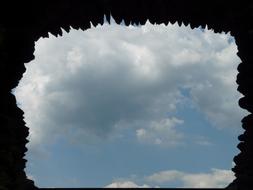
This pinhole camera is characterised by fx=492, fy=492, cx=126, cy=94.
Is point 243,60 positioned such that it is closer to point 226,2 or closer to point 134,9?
point 226,2

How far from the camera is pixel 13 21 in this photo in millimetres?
7336

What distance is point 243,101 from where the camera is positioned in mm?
8141

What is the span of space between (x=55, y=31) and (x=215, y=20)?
2946 millimetres

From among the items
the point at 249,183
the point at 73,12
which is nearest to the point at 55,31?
the point at 73,12

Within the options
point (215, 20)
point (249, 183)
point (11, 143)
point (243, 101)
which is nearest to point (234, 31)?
point (215, 20)

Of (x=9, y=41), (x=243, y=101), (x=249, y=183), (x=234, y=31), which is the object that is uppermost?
(x=234, y=31)

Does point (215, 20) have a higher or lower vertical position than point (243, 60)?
higher

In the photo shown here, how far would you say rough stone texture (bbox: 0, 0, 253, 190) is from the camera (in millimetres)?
7223

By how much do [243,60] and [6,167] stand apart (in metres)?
4.31

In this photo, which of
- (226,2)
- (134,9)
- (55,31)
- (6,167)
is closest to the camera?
(6,167)

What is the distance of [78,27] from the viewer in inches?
360

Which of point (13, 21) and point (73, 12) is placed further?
point (73, 12)

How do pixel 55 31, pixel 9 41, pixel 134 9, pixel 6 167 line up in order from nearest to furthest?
pixel 6 167 → pixel 9 41 → pixel 134 9 → pixel 55 31

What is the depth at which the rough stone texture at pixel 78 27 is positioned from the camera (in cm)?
722
